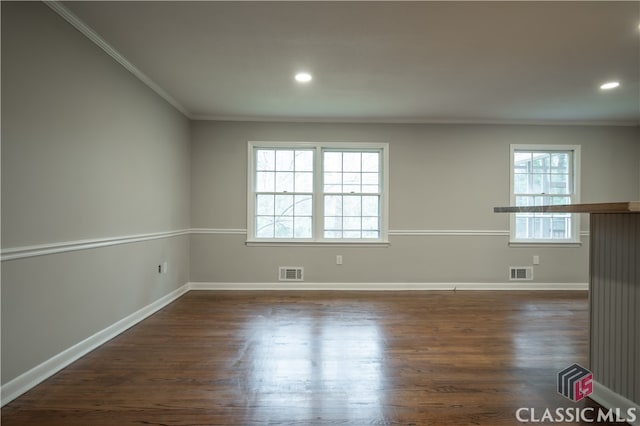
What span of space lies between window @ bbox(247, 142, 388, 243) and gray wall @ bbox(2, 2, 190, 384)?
59.8 inches

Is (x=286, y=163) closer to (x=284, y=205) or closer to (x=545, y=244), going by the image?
(x=284, y=205)

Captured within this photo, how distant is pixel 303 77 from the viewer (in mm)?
3094

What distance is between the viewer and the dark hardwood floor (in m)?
1.71

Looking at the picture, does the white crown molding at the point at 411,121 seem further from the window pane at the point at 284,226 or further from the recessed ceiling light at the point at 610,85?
the window pane at the point at 284,226

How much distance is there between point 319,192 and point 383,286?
1624 millimetres

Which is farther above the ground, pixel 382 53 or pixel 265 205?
pixel 382 53

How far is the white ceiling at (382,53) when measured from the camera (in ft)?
6.88

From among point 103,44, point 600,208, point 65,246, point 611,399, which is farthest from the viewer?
point 103,44

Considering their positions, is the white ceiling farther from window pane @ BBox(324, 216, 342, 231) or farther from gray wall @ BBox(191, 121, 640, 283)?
window pane @ BBox(324, 216, 342, 231)

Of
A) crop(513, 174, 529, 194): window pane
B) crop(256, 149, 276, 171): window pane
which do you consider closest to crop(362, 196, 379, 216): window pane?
crop(256, 149, 276, 171): window pane

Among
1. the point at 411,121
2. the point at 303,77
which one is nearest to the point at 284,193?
the point at 303,77

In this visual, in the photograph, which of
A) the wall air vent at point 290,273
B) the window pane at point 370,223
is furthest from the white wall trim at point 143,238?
the wall air vent at point 290,273

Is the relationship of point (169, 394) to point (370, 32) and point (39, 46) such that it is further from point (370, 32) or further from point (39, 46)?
point (370, 32)

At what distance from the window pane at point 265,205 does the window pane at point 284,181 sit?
18cm
